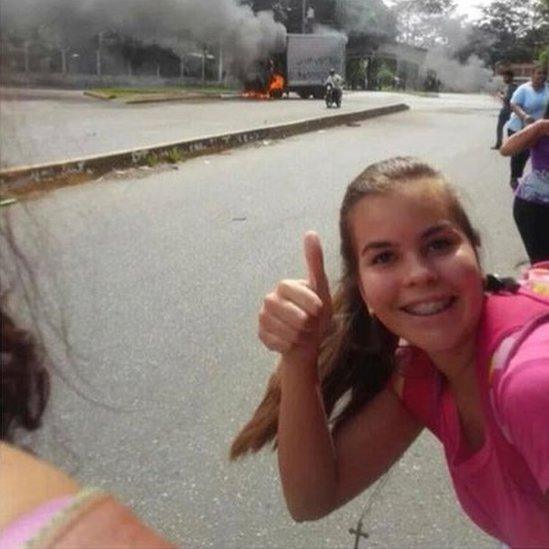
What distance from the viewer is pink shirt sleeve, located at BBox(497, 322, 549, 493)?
132 centimetres

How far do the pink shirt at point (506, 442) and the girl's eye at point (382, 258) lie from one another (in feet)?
0.67

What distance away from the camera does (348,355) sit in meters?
1.78

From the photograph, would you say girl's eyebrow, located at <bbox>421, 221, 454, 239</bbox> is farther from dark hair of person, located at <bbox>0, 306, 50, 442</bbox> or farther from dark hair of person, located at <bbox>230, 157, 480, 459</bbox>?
dark hair of person, located at <bbox>0, 306, 50, 442</bbox>

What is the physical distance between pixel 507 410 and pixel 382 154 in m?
14.4

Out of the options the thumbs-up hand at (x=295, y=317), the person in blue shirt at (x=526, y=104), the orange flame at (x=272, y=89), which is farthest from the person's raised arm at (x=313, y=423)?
the orange flame at (x=272, y=89)

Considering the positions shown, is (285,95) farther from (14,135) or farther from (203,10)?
(14,135)

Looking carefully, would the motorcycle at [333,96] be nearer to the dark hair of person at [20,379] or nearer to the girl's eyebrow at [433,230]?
the girl's eyebrow at [433,230]

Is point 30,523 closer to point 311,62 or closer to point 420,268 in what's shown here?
point 420,268

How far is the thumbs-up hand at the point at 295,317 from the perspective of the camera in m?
1.54

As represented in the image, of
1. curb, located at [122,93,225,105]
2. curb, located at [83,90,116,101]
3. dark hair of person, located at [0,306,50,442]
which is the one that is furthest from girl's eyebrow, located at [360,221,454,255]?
curb, located at [83,90,116,101]

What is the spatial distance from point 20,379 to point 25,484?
264 millimetres

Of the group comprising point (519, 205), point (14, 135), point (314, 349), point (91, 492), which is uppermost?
point (14, 135)

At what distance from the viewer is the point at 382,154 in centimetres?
1560

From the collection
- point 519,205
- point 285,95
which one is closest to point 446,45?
point 285,95
